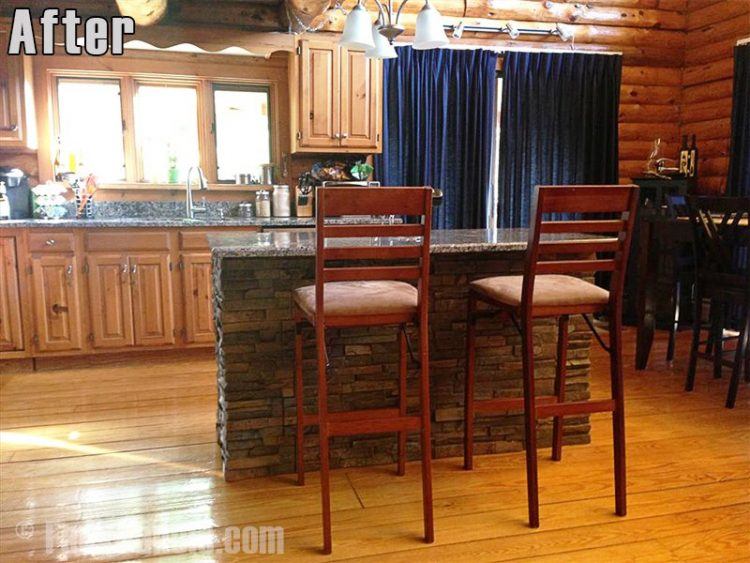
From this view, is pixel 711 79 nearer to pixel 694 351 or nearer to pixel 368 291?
pixel 694 351

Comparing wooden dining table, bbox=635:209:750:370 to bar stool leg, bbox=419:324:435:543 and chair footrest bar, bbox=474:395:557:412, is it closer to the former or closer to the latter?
chair footrest bar, bbox=474:395:557:412

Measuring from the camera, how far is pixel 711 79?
531 cm

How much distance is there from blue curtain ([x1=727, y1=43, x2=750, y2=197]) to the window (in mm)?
3616

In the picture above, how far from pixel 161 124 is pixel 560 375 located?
3537 millimetres

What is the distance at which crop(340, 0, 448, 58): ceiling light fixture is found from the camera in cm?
261

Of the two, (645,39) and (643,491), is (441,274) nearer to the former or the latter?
(643,491)

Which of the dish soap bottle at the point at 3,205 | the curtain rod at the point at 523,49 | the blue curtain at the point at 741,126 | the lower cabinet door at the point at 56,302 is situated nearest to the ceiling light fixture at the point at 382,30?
the curtain rod at the point at 523,49

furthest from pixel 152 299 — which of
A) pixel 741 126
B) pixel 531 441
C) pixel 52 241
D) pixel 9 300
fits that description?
pixel 741 126

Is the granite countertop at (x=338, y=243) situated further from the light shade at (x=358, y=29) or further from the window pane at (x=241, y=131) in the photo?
the window pane at (x=241, y=131)

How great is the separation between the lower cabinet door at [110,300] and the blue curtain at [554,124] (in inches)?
116

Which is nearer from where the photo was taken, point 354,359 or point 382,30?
point 354,359

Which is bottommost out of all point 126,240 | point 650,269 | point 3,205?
point 650,269

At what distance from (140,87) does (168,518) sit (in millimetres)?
3438

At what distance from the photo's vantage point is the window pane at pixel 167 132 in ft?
15.1
